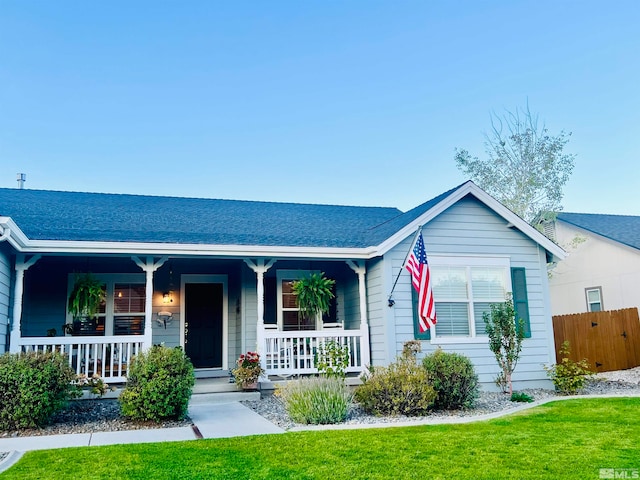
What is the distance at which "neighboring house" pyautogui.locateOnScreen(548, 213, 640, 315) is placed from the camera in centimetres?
1648

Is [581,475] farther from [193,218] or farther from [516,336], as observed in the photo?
[193,218]

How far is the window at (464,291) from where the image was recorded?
35.0 ft

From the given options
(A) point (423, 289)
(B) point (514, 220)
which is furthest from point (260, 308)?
(B) point (514, 220)

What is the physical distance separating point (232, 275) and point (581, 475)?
8874 millimetres

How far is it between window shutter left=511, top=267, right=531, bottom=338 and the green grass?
4.32 m

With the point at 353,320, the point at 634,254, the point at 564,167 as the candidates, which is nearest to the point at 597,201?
the point at 564,167

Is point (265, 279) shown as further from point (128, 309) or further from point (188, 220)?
point (128, 309)

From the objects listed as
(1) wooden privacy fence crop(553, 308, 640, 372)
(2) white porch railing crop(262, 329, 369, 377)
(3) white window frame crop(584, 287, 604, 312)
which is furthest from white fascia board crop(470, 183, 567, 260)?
(3) white window frame crop(584, 287, 604, 312)

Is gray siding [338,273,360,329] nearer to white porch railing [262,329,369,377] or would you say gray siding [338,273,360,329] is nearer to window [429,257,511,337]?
white porch railing [262,329,369,377]

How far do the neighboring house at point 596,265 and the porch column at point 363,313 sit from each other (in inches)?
385

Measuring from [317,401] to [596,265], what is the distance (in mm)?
13971

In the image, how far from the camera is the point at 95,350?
9172 mm

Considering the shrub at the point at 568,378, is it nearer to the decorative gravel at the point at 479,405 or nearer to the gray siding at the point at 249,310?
the decorative gravel at the point at 479,405

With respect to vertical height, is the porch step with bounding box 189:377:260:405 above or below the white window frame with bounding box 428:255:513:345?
below
